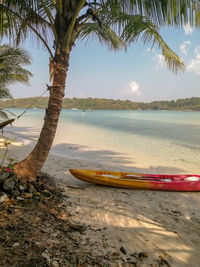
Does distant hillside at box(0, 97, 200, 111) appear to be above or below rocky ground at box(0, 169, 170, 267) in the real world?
above

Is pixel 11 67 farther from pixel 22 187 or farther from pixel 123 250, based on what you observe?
pixel 123 250

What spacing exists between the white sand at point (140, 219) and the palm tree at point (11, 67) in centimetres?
573

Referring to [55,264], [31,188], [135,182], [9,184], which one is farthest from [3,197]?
[135,182]

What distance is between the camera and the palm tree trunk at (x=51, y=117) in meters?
3.29

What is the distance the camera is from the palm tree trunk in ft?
10.8

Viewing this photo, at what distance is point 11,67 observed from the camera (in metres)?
8.46

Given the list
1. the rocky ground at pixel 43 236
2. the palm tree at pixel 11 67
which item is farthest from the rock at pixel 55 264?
the palm tree at pixel 11 67

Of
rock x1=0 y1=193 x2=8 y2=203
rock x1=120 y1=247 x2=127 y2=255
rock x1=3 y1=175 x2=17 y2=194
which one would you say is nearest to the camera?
rock x1=120 y1=247 x2=127 y2=255

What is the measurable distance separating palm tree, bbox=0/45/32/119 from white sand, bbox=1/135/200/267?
573cm

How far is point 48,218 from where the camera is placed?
8.80 ft

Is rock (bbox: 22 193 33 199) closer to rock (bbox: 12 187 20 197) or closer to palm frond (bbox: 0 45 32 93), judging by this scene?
rock (bbox: 12 187 20 197)

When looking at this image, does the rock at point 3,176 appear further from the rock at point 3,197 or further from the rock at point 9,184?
the rock at point 3,197

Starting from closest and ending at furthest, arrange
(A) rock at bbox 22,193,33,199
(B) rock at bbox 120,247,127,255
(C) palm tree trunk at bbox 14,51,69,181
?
1. (B) rock at bbox 120,247,127,255
2. (A) rock at bbox 22,193,33,199
3. (C) palm tree trunk at bbox 14,51,69,181

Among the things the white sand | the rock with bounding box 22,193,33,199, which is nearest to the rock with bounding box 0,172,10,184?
the rock with bounding box 22,193,33,199
